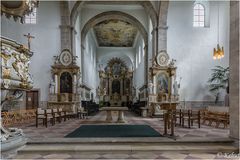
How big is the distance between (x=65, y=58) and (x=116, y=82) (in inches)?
808

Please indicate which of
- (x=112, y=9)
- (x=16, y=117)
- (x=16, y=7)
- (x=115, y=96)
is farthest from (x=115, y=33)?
(x=16, y=7)

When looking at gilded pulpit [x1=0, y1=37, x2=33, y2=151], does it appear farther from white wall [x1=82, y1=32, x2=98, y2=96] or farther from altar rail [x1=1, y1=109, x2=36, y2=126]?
white wall [x1=82, y1=32, x2=98, y2=96]

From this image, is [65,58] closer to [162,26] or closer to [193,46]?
[162,26]

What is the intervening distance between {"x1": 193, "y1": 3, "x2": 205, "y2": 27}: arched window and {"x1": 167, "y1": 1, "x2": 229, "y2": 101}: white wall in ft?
1.28

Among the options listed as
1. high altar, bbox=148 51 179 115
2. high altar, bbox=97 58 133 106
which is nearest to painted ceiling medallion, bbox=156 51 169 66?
high altar, bbox=148 51 179 115

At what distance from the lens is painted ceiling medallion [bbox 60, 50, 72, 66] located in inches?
653

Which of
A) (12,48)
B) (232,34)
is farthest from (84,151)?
(232,34)

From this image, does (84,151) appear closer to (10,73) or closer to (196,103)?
(10,73)

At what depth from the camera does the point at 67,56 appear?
16.6 metres

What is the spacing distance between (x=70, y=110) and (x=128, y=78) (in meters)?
20.4

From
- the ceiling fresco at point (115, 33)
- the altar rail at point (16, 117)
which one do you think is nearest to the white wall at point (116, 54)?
the ceiling fresco at point (115, 33)

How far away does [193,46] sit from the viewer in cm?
1700

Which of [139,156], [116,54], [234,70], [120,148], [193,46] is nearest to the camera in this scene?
[139,156]

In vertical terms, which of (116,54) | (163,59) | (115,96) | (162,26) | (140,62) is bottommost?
(115,96)
